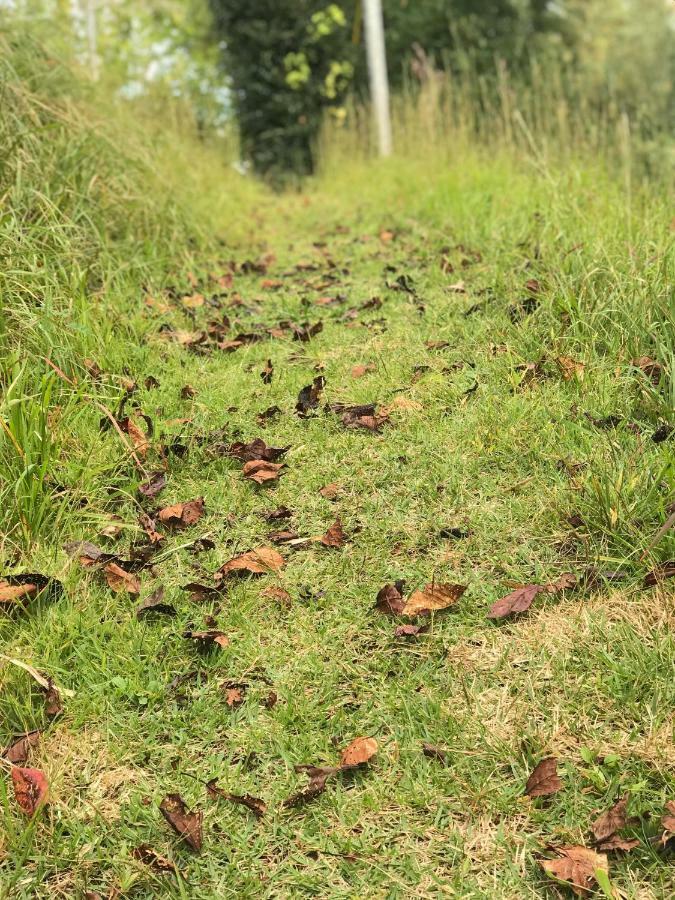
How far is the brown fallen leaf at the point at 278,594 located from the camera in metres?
2.60

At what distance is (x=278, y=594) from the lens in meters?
2.62

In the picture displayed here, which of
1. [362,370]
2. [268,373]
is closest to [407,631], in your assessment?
[362,370]

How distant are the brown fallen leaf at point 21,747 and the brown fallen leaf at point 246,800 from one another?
1.71ft

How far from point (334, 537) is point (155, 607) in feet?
2.17

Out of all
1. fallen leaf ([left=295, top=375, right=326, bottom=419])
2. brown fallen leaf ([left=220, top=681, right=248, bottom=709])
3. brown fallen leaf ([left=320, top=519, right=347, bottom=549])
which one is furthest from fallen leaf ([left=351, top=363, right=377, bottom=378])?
brown fallen leaf ([left=220, top=681, right=248, bottom=709])

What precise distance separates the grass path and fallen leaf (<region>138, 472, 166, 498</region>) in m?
0.04

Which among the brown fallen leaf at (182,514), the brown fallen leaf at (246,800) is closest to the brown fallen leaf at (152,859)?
the brown fallen leaf at (246,800)

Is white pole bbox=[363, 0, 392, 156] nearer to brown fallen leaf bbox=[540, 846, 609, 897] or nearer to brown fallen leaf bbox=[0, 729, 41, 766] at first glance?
brown fallen leaf bbox=[0, 729, 41, 766]

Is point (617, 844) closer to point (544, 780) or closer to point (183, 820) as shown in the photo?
point (544, 780)

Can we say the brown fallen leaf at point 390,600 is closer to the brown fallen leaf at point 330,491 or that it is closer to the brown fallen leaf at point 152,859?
the brown fallen leaf at point 330,491

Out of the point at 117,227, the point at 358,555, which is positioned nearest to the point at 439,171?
the point at 117,227

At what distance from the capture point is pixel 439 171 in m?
6.92

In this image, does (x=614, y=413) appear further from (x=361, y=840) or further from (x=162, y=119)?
(x=162, y=119)

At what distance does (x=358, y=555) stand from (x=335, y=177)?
7466 millimetres
